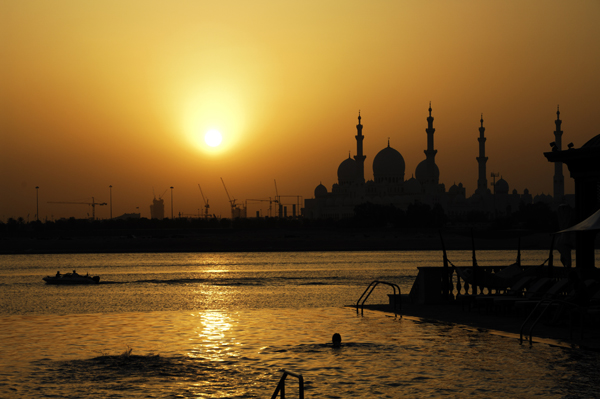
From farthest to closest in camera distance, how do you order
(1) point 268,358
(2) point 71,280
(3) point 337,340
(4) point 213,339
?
(2) point 71,280 < (4) point 213,339 < (3) point 337,340 < (1) point 268,358

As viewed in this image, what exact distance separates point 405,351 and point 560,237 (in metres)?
8.72

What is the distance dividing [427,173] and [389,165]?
1046 centimetres

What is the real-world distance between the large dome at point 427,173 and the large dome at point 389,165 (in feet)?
21.8

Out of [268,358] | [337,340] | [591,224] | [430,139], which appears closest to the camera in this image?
A: [268,358]

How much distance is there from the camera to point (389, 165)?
187m

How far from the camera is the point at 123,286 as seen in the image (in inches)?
1898

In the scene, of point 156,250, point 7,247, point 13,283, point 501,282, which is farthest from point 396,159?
point 501,282

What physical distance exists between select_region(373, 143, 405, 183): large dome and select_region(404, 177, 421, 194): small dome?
229cm

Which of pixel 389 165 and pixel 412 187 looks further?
pixel 389 165

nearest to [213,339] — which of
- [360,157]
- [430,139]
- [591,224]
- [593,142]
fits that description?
[591,224]

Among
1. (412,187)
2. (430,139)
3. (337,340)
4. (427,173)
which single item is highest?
(430,139)

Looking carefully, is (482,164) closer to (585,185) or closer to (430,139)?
(430,139)

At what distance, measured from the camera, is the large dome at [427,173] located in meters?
186

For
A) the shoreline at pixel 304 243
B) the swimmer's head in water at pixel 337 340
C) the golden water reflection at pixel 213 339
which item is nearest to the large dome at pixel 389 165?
the shoreline at pixel 304 243
